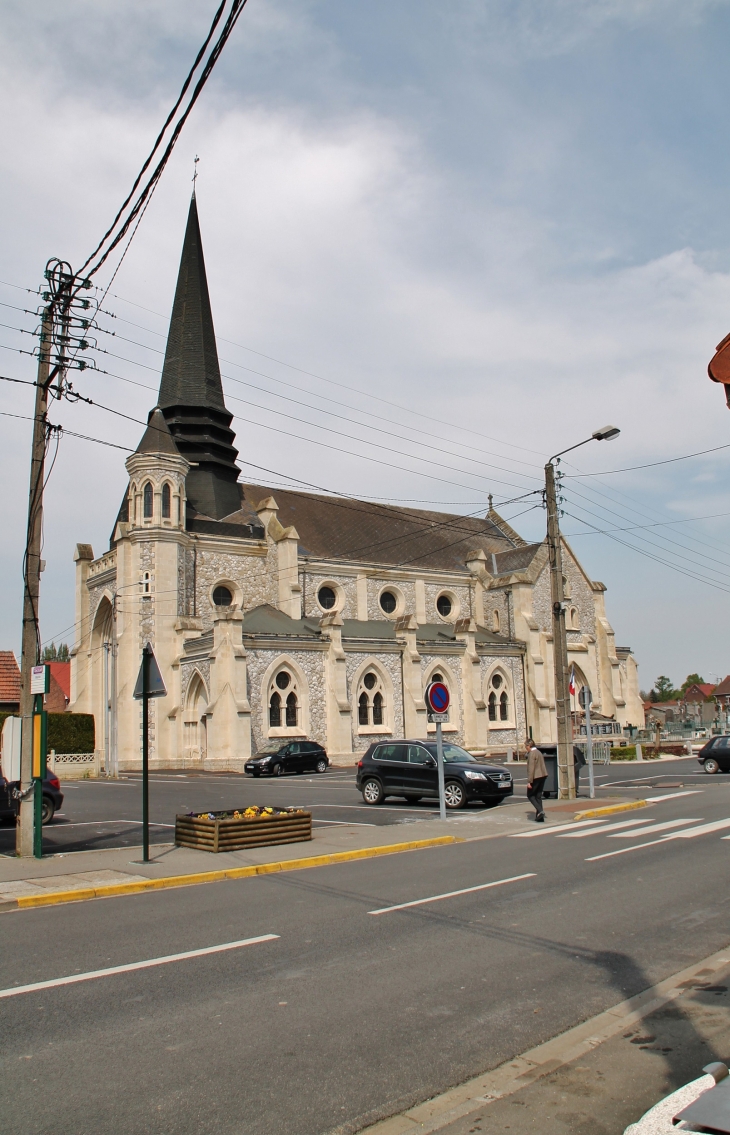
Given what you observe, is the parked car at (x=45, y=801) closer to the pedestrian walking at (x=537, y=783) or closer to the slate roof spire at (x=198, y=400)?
the pedestrian walking at (x=537, y=783)

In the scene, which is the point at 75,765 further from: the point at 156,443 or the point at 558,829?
the point at 558,829

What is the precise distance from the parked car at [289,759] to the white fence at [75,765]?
7863 millimetres

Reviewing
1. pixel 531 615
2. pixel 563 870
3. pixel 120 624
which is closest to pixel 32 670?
pixel 563 870

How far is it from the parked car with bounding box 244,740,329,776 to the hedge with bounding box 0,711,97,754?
8.68 meters

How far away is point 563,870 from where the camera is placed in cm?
1061

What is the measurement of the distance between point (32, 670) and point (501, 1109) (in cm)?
1025

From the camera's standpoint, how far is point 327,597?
45.1 m

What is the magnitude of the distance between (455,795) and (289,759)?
638 inches

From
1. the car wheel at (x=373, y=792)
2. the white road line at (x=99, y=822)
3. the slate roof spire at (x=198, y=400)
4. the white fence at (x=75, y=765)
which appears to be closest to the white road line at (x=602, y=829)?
the car wheel at (x=373, y=792)

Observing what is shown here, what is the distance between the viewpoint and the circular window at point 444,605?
164 ft

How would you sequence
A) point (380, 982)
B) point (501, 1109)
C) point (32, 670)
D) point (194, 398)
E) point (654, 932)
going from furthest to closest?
1. point (194, 398)
2. point (32, 670)
3. point (654, 932)
4. point (380, 982)
5. point (501, 1109)

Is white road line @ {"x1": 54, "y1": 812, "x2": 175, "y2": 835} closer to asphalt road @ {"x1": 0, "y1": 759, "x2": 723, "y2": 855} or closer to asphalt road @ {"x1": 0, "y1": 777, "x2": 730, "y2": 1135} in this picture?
asphalt road @ {"x1": 0, "y1": 759, "x2": 723, "y2": 855}

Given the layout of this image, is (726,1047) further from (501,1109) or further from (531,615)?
(531,615)

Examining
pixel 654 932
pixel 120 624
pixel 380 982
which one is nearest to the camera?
pixel 380 982
